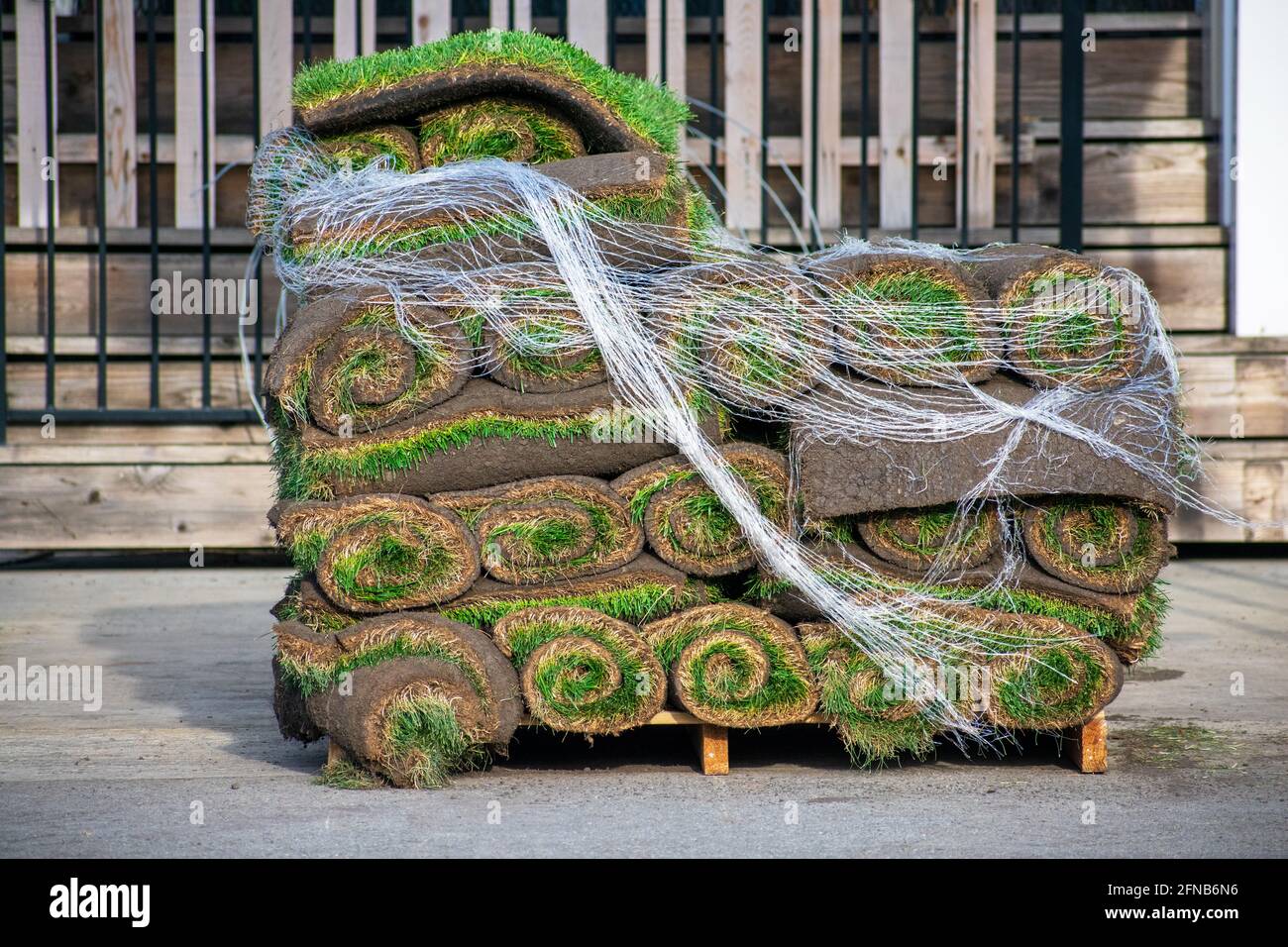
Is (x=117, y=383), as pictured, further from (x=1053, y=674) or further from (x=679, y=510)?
(x=1053, y=674)

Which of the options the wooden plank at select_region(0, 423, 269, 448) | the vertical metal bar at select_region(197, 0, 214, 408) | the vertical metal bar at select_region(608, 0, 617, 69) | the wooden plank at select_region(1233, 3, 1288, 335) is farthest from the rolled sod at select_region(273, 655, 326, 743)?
the wooden plank at select_region(1233, 3, 1288, 335)

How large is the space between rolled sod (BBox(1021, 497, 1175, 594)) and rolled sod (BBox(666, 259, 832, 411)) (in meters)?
0.68

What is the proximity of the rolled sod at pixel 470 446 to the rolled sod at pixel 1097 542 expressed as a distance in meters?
1.01

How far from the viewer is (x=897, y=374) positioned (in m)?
3.59

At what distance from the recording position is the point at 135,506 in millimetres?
7387

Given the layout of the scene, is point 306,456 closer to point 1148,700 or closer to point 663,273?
point 663,273

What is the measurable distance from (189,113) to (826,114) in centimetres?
346

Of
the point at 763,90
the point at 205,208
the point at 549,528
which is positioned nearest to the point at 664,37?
the point at 763,90

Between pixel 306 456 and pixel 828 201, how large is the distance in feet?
16.0

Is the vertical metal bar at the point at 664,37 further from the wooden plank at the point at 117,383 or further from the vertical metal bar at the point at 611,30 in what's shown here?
the wooden plank at the point at 117,383

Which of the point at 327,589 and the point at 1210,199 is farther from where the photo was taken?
the point at 1210,199

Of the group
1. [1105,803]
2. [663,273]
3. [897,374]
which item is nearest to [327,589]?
[663,273]

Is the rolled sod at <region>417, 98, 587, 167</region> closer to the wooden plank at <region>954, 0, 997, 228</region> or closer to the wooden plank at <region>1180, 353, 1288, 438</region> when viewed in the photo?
the wooden plank at <region>954, 0, 997, 228</region>

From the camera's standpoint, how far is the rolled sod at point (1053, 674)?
3.53 meters
